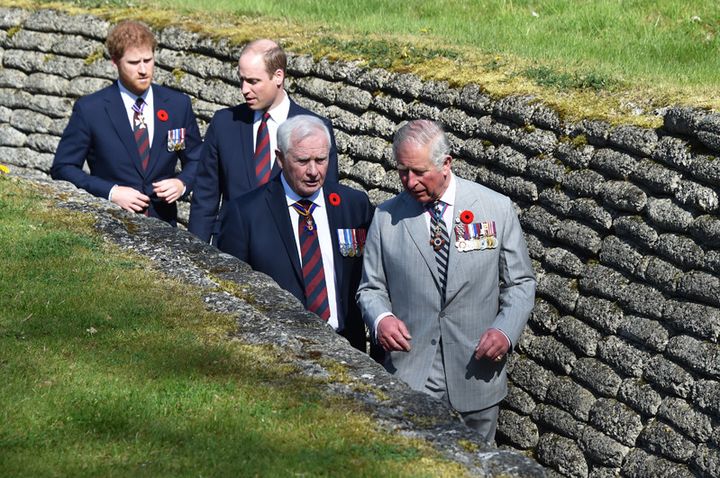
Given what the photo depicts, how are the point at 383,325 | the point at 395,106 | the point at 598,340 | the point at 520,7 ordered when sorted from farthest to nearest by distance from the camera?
1. the point at 520,7
2. the point at 395,106
3. the point at 598,340
4. the point at 383,325

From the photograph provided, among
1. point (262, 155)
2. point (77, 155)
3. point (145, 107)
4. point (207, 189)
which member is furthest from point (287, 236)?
point (77, 155)

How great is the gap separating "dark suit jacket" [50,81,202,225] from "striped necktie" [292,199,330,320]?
1843 mm

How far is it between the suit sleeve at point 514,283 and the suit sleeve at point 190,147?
273cm

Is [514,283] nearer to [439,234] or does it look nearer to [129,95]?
[439,234]

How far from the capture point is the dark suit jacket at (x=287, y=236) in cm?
679

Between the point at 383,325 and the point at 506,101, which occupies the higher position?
the point at 506,101

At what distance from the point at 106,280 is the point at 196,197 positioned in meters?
1.38

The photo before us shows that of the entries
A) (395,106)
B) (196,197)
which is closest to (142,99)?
(196,197)

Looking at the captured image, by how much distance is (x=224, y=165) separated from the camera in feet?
25.6

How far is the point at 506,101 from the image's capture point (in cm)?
851

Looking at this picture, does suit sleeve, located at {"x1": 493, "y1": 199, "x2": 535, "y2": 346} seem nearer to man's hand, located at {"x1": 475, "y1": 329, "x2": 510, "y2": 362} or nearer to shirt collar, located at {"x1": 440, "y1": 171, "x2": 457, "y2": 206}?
man's hand, located at {"x1": 475, "y1": 329, "x2": 510, "y2": 362}

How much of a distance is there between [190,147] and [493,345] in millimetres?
3122

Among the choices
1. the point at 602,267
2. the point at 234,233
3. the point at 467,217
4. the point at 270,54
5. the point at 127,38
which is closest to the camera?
the point at 467,217

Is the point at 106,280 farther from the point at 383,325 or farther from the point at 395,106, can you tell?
the point at 395,106
